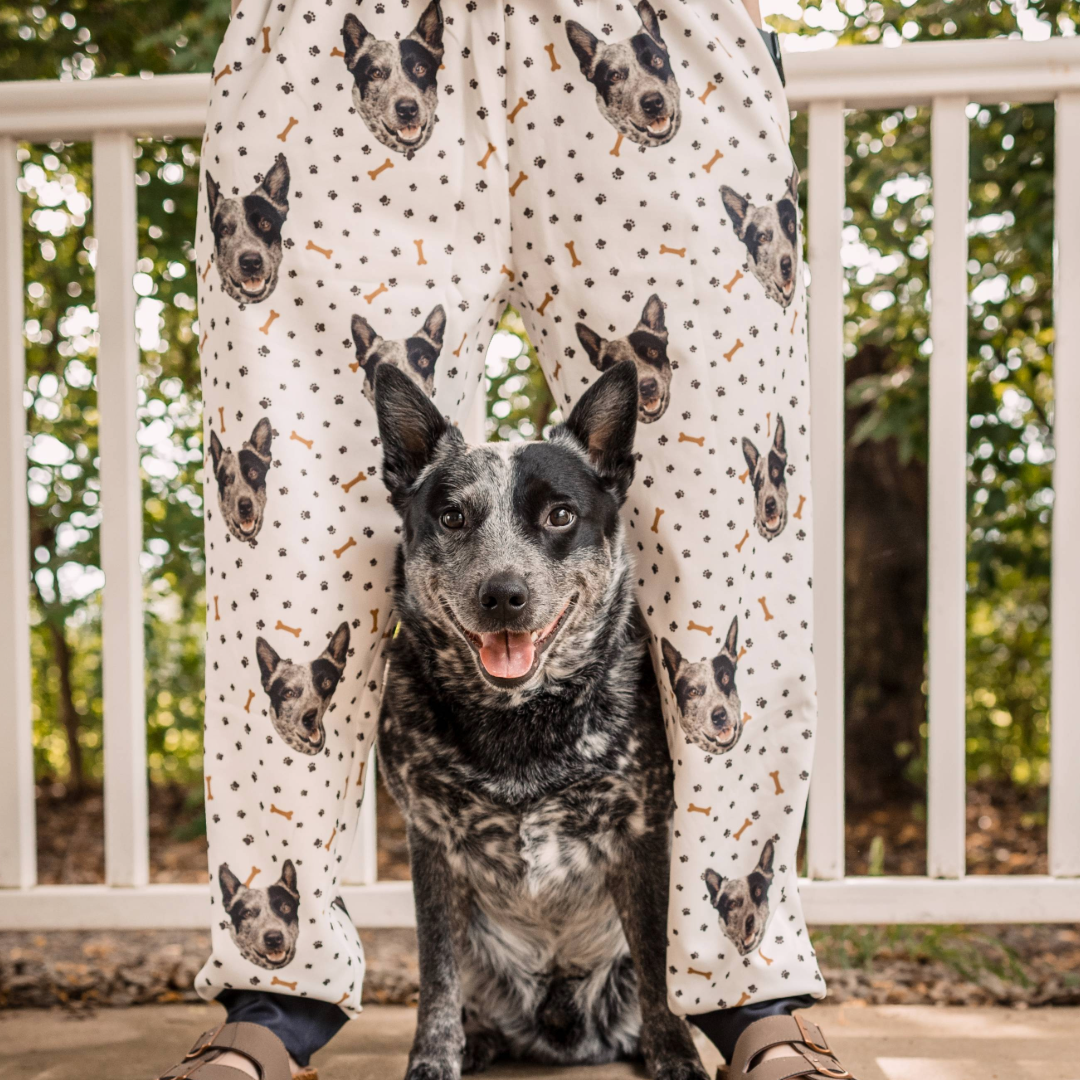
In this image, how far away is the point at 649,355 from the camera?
131 centimetres

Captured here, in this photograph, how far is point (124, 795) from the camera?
5.90 feet

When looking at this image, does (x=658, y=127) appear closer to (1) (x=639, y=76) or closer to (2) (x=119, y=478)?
(1) (x=639, y=76)

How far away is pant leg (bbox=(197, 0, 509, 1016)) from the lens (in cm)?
127

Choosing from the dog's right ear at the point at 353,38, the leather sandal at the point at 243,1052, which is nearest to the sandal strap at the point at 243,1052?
the leather sandal at the point at 243,1052

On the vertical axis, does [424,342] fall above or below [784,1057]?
above

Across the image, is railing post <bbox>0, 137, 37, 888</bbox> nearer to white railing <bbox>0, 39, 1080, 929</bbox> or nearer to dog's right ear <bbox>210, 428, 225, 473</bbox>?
white railing <bbox>0, 39, 1080, 929</bbox>

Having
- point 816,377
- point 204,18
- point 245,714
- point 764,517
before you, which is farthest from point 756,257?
point 204,18

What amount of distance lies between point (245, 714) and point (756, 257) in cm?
92

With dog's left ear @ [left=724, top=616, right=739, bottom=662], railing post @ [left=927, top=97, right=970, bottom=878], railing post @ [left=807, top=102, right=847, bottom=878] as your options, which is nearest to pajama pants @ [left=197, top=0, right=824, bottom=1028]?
dog's left ear @ [left=724, top=616, right=739, bottom=662]

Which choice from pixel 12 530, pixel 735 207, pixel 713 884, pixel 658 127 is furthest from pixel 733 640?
pixel 12 530

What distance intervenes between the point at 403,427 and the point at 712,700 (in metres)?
0.56

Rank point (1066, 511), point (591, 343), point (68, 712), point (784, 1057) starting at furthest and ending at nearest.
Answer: point (68, 712) → point (1066, 511) → point (591, 343) → point (784, 1057)

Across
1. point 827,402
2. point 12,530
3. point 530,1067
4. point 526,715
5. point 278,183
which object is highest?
point 278,183

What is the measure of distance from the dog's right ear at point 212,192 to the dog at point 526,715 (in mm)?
337
